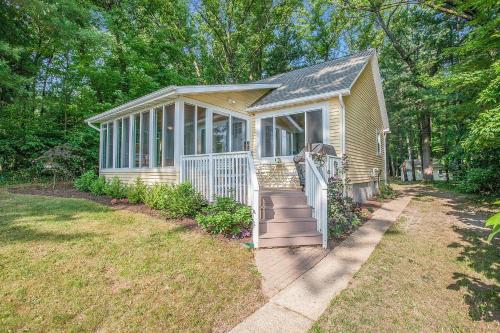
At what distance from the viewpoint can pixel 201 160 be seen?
6.56 metres

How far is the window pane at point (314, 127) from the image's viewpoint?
26.8 feet

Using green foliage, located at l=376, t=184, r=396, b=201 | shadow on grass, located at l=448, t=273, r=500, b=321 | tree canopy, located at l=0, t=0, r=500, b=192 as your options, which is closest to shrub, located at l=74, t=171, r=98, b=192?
tree canopy, located at l=0, t=0, r=500, b=192

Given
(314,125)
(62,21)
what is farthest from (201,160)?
(62,21)

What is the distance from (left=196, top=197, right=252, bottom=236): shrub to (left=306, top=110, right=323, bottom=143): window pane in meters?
4.11

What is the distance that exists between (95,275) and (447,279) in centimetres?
488

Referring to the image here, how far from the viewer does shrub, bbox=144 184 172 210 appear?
6.52 m

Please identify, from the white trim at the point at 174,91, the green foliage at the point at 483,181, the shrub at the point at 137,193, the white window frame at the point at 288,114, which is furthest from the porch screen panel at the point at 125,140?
the green foliage at the point at 483,181

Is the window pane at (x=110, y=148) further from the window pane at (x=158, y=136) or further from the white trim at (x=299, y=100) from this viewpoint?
the white trim at (x=299, y=100)

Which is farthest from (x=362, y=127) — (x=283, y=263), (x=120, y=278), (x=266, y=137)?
(x=120, y=278)

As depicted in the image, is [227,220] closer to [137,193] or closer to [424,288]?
[424,288]

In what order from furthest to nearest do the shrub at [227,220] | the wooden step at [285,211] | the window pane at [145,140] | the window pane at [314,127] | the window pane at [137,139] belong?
the window pane at [137,139], the window pane at [145,140], the window pane at [314,127], the wooden step at [285,211], the shrub at [227,220]

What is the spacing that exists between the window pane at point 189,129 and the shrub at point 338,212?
13.7 feet

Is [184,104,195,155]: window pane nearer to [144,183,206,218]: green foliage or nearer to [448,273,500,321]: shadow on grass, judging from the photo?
[144,183,206,218]: green foliage

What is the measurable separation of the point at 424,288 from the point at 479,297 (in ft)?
1.92
